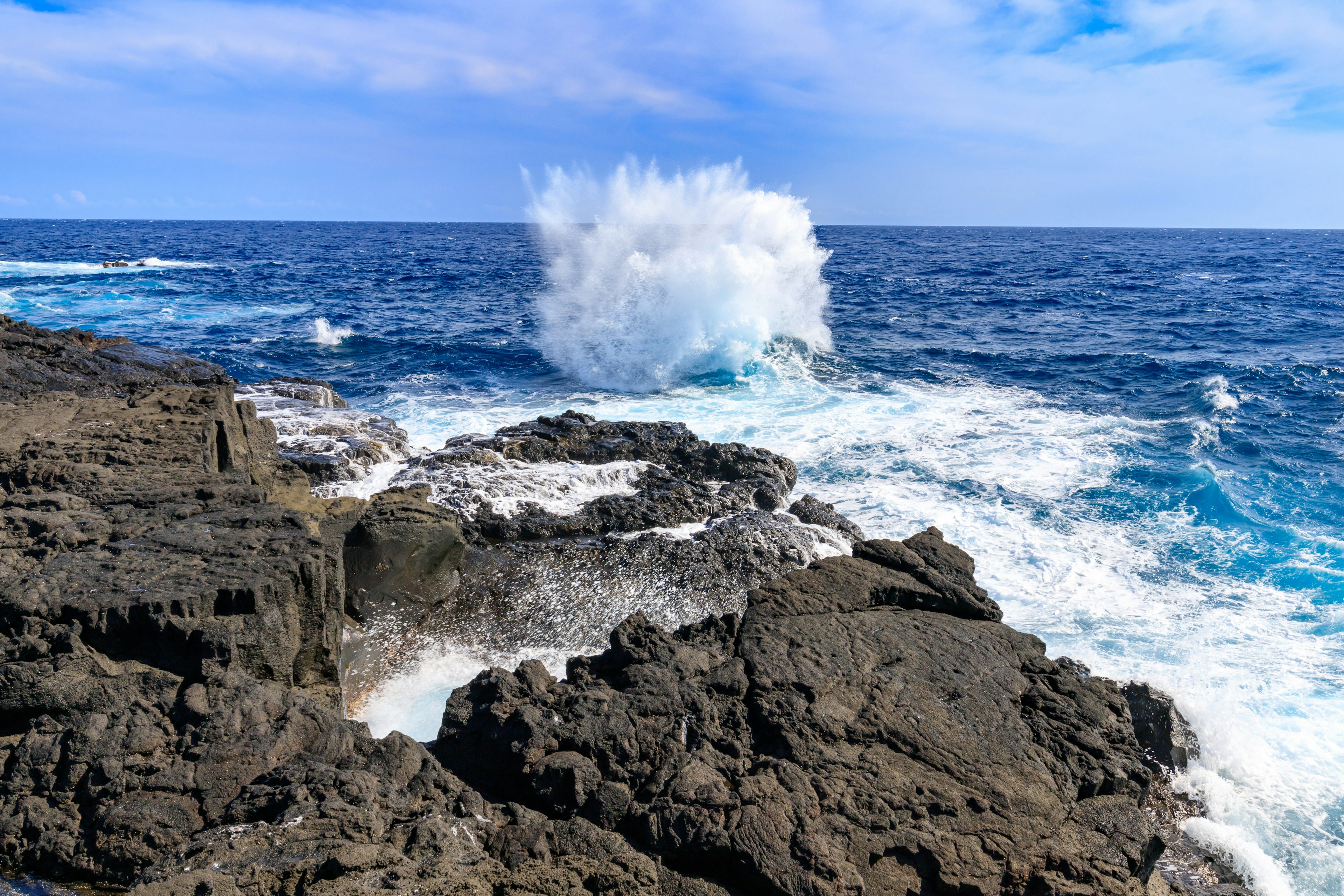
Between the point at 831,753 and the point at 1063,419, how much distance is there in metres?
13.9

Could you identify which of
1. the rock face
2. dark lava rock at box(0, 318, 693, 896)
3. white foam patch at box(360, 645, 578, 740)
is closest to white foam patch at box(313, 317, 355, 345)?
the rock face

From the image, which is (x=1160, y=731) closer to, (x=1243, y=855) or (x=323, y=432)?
(x=1243, y=855)

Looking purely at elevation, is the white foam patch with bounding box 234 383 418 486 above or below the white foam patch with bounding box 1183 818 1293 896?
→ above

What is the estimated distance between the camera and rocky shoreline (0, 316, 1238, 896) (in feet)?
11.7

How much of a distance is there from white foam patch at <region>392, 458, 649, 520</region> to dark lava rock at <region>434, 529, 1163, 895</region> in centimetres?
436

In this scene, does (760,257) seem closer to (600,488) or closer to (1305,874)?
(600,488)

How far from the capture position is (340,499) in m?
8.55

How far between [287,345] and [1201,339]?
27.6 metres

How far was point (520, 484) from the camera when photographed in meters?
9.81

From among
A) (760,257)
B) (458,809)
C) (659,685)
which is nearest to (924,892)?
(659,685)

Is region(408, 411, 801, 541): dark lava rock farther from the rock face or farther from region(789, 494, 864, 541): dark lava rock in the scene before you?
region(789, 494, 864, 541): dark lava rock

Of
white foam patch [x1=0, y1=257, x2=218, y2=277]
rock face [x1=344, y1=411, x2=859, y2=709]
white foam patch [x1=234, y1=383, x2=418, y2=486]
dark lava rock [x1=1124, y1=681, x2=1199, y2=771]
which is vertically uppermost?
white foam patch [x1=0, y1=257, x2=218, y2=277]

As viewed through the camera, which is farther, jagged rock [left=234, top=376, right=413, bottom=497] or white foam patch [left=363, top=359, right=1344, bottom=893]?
jagged rock [left=234, top=376, right=413, bottom=497]

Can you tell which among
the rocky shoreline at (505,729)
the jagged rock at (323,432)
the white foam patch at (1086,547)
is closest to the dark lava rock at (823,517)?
the white foam patch at (1086,547)
